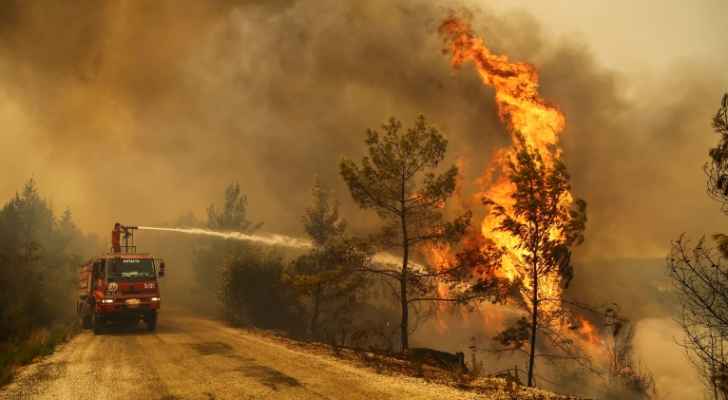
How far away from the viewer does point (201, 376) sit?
1152 cm

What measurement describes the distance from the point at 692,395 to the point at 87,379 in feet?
128

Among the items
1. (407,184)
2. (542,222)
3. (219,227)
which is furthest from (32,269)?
(542,222)

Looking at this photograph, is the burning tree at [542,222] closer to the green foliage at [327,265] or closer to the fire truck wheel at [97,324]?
the green foliage at [327,265]

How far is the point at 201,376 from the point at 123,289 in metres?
10.8

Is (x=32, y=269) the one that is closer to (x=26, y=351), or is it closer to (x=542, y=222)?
(x=26, y=351)

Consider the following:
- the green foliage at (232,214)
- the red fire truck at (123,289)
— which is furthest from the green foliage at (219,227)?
the red fire truck at (123,289)

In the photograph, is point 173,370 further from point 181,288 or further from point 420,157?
point 181,288

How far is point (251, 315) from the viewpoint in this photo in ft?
116

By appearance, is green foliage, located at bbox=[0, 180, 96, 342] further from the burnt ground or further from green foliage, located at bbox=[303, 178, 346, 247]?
green foliage, located at bbox=[303, 178, 346, 247]

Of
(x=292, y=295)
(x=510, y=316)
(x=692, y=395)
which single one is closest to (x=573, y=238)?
(x=292, y=295)

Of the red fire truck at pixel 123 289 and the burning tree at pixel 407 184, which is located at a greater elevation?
the burning tree at pixel 407 184

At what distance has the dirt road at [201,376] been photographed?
32.6 feet

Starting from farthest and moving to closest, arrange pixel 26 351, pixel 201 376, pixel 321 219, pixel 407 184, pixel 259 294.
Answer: pixel 259 294 → pixel 321 219 → pixel 407 184 → pixel 26 351 → pixel 201 376

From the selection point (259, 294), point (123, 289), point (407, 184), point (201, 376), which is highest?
point (407, 184)
